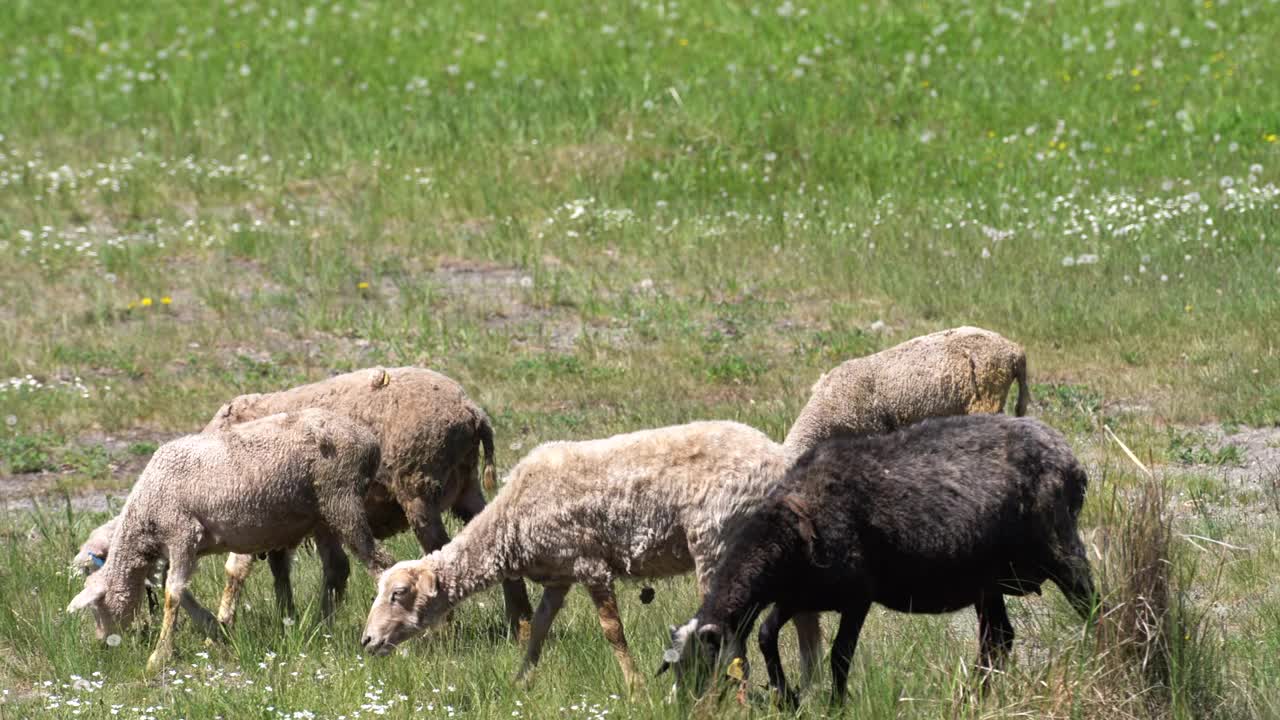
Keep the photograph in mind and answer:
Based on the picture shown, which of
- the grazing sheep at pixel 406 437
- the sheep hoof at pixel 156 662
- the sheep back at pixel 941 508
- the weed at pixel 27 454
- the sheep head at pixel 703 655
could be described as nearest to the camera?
the sheep head at pixel 703 655

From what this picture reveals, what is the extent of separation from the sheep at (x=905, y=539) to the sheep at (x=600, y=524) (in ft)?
1.09

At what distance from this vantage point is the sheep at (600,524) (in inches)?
301

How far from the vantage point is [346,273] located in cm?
1698

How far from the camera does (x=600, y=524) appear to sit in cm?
776

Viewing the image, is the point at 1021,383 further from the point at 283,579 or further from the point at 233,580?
the point at 233,580

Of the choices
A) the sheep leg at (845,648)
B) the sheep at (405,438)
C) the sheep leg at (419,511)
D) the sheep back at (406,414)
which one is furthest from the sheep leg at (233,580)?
the sheep leg at (845,648)

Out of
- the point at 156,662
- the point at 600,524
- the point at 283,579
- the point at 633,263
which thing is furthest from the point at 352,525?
the point at 633,263

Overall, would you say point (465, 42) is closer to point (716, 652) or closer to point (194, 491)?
point (194, 491)

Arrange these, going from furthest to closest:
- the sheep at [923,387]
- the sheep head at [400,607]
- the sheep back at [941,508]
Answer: the sheep at [923,387]
the sheep head at [400,607]
the sheep back at [941,508]

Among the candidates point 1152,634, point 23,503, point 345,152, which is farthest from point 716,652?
point 345,152

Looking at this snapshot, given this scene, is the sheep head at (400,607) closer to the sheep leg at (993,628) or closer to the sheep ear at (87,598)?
the sheep ear at (87,598)

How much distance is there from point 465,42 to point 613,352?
9746 millimetres

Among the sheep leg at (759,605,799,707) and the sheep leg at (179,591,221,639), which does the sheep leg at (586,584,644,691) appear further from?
the sheep leg at (179,591,221,639)

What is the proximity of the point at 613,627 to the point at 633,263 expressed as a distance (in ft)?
31.8
